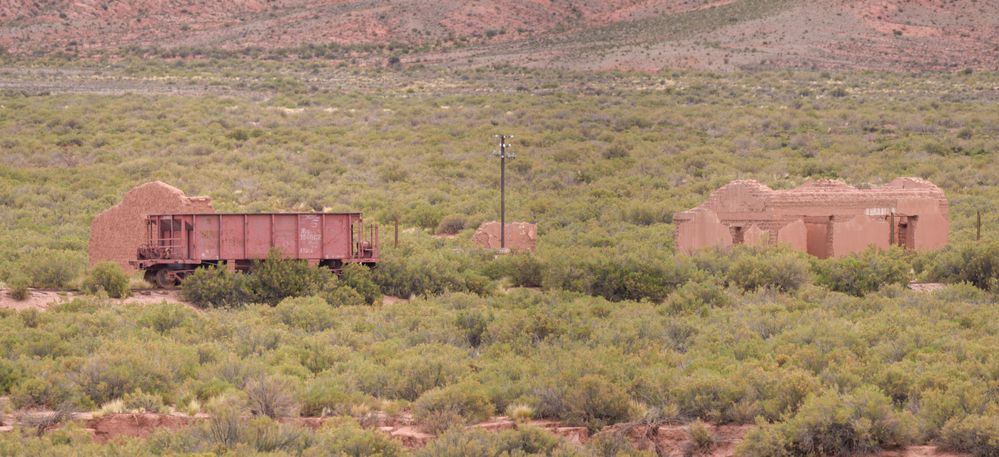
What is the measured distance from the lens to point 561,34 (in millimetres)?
107938

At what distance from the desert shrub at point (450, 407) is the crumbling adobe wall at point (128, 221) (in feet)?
48.0

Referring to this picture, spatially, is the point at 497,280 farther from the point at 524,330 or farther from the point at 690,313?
the point at 524,330

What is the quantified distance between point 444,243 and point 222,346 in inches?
734

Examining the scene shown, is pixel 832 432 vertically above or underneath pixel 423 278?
underneath

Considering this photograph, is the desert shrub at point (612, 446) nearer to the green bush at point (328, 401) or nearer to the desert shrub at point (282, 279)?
the green bush at point (328, 401)

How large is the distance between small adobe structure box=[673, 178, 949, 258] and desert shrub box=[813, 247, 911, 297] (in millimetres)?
2114

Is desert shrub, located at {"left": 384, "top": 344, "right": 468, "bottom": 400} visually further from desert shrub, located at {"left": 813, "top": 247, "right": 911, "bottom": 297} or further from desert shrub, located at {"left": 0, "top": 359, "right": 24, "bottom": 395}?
desert shrub, located at {"left": 813, "top": 247, "right": 911, "bottom": 297}

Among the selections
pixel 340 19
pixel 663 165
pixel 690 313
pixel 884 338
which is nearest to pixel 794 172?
pixel 663 165

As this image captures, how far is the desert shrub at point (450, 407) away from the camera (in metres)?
17.7

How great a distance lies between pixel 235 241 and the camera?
Answer: 3059 cm

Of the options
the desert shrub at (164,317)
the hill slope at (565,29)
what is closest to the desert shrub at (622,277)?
the desert shrub at (164,317)

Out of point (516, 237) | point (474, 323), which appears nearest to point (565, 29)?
point (516, 237)

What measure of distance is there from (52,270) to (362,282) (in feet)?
21.0

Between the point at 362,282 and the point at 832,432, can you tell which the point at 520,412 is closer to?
the point at 832,432
